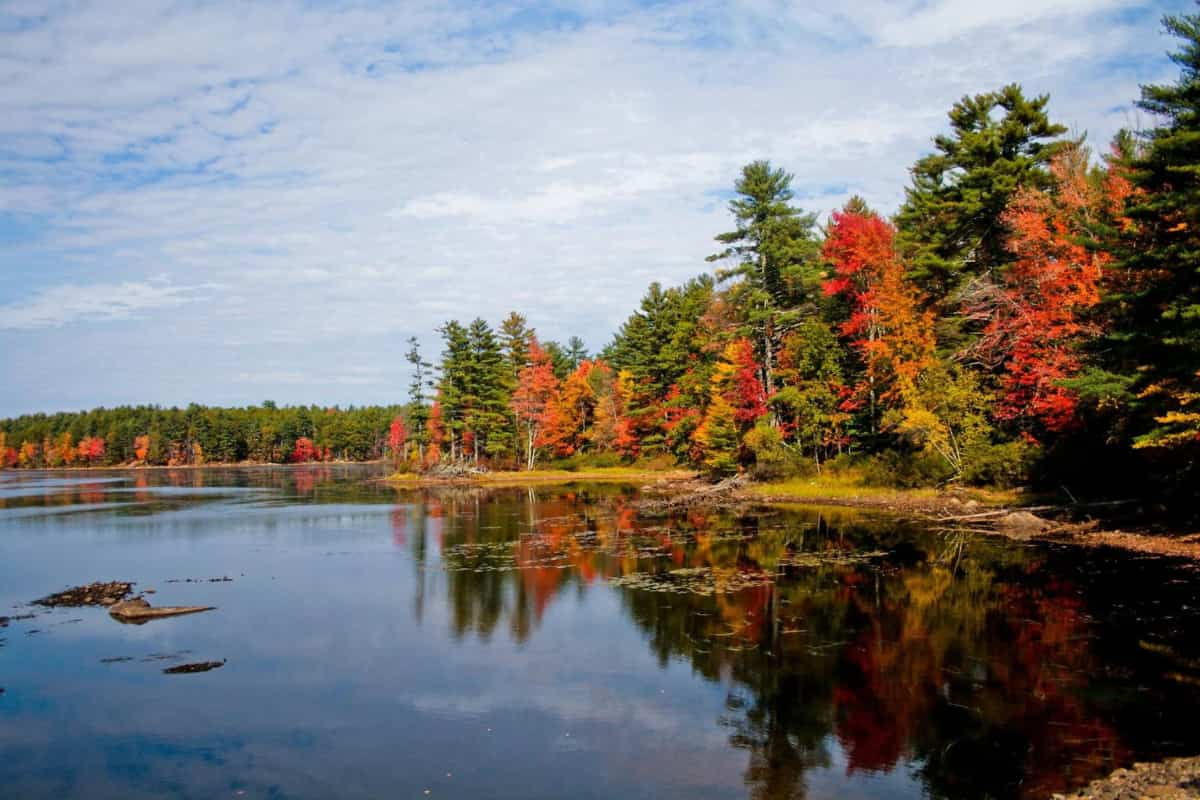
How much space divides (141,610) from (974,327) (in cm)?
3553

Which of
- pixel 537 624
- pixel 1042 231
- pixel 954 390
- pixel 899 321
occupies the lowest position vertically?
pixel 537 624

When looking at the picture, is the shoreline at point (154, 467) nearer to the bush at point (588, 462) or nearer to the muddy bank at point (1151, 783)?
the bush at point (588, 462)

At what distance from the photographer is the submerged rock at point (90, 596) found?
20875mm

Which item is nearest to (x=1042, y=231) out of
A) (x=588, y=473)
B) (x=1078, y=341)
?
(x=1078, y=341)

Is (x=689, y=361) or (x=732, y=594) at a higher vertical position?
(x=689, y=361)

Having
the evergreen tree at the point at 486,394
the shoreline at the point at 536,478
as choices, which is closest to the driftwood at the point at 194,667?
the shoreline at the point at 536,478

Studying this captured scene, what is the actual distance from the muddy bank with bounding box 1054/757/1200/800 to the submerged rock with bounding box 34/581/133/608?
22.3 metres

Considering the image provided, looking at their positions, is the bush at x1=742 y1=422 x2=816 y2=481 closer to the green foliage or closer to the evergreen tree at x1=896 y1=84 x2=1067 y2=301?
the evergreen tree at x1=896 y1=84 x2=1067 y2=301

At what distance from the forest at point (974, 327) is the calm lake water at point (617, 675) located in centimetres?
692

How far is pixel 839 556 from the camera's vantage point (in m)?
24.4

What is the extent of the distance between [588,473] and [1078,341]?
1861 inches

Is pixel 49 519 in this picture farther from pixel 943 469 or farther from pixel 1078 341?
pixel 1078 341

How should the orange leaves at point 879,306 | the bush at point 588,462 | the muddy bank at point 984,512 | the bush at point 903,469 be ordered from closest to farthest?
the muddy bank at point 984,512
the bush at point 903,469
the orange leaves at point 879,306
the bush at point 588,462

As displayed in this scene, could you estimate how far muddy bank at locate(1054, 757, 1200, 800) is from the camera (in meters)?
8.14
